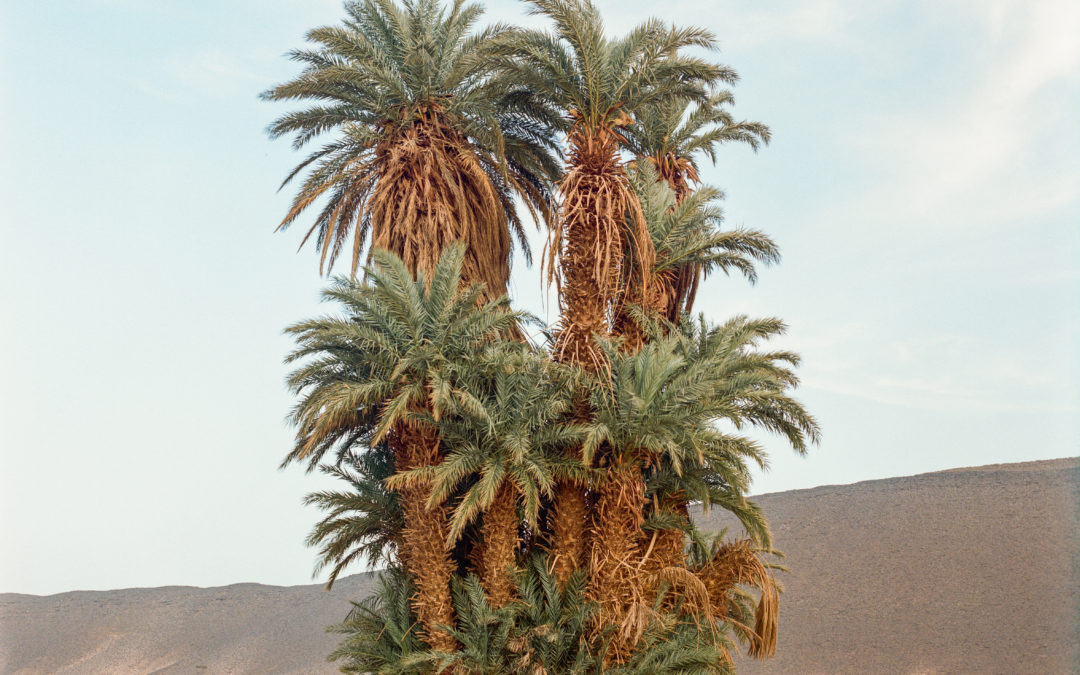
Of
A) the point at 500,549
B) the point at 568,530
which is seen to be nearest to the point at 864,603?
the point at 568,530

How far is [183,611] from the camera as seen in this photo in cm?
5612

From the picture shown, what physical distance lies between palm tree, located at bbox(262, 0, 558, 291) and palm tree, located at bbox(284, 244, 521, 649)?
11.0ft

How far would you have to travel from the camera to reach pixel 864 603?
4519 centimetres

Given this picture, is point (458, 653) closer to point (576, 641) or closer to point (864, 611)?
point (576, 641)

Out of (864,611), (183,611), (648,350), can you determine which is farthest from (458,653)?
(183,611)

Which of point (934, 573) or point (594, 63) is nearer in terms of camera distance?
point (594, 63)

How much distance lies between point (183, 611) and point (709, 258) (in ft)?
142

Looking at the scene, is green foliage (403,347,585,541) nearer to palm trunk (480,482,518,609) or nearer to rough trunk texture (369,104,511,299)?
palm trunk (480,482,518,609)

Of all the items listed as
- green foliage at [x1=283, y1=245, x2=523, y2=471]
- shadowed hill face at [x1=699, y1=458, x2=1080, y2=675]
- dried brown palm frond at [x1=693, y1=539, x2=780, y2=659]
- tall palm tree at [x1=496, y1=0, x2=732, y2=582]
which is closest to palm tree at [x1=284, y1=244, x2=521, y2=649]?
green foliage at [x1=283, y1=245, x2=523, y2=471]

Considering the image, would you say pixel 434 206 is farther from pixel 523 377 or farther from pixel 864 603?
pixel 864 603

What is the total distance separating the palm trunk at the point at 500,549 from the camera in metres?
20.7

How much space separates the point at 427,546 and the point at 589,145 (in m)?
9.29

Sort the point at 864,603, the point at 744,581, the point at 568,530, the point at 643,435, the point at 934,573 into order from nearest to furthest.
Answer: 1. the point at 643,435
2. the point at 568,530
3. the point at 744,581
4. the point at 864,603
5. the point at 934,573

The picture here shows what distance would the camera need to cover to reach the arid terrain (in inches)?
1604
